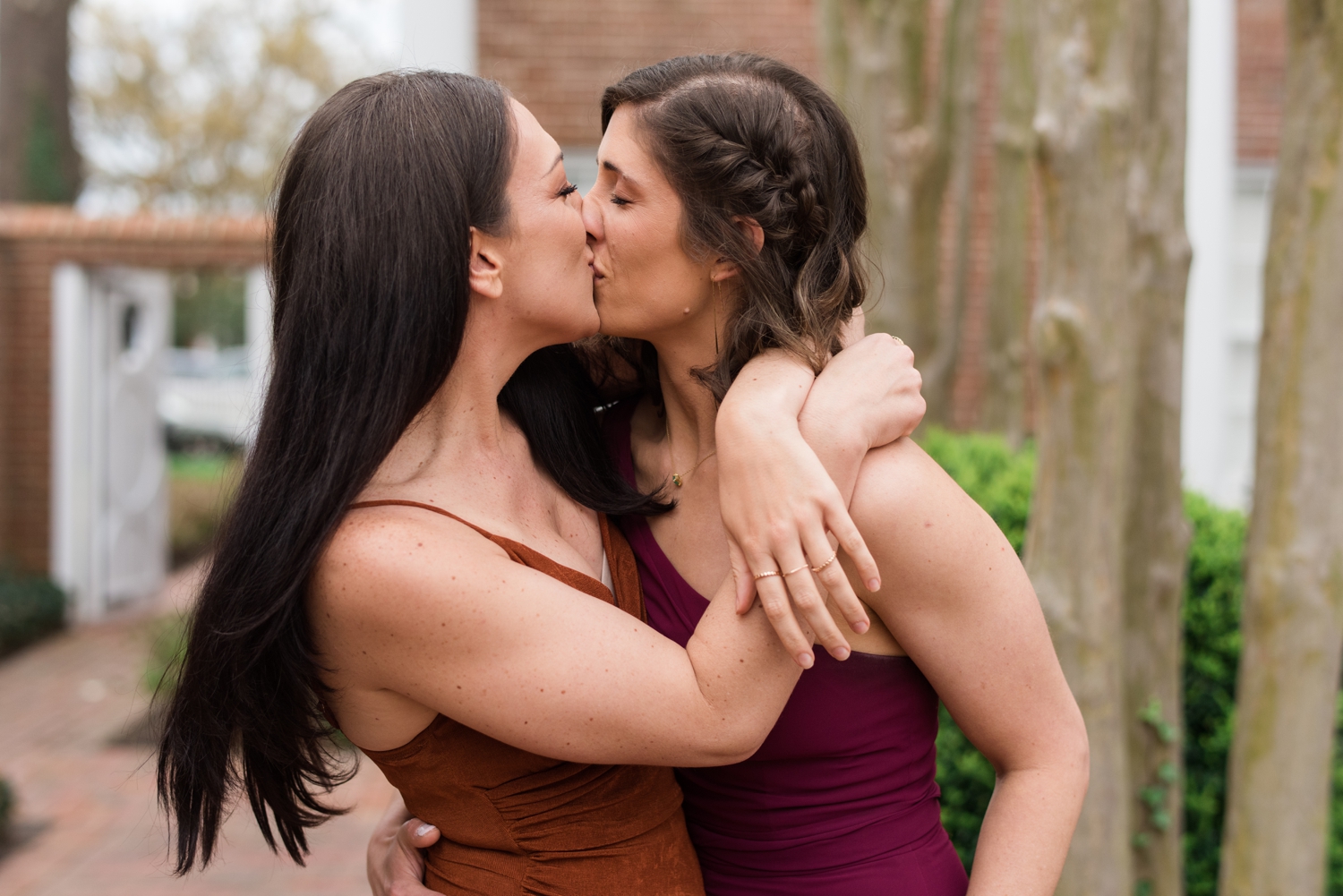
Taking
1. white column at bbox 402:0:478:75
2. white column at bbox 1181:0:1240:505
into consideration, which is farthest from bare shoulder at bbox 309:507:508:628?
white column at bbox 1181:0:1240:505

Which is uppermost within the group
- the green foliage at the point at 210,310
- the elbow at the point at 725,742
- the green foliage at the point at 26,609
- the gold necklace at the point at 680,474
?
the gold necklace at the point at 680,474

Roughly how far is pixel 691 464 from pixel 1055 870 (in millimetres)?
892

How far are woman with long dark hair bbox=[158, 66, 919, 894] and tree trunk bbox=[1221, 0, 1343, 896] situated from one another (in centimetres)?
162

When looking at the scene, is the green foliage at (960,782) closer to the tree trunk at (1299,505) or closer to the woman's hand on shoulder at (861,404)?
the tree trunk at (1299,505)

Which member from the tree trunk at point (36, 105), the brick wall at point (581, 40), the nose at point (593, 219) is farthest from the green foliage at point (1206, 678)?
the tree trunk at point (36, 105)

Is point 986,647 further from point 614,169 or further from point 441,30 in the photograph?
point 441,30

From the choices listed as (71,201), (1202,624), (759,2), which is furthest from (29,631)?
(1202,624)

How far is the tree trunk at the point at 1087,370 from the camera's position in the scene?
2666mm

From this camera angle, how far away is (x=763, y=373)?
5.88 ft

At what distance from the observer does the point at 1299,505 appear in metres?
2.71

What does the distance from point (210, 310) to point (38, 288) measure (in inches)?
1050

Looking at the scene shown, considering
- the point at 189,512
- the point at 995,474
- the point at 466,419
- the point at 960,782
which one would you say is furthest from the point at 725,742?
the point at 189,512

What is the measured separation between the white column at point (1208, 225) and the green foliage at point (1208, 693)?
16.0 ft

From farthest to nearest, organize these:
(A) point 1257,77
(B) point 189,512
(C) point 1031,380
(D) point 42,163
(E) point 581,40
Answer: (B) point 189,512 < (D) point 42,163 < (A) point 1257,77 < (E) point 581,40 < (C) point 1031,380
